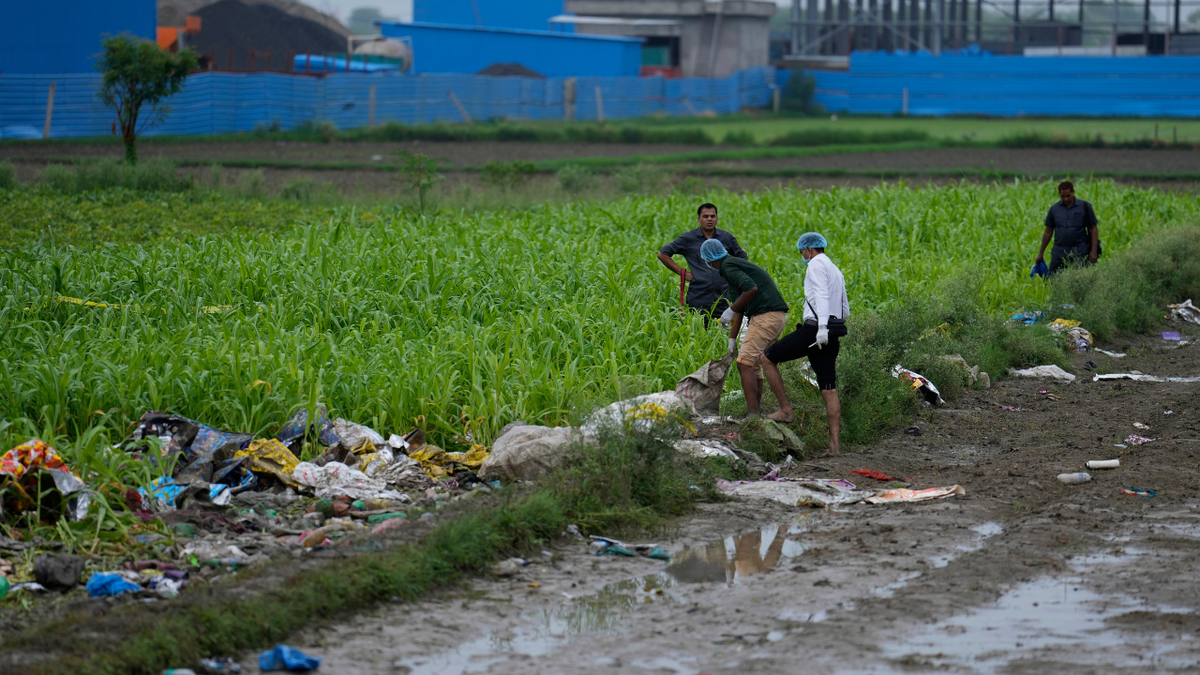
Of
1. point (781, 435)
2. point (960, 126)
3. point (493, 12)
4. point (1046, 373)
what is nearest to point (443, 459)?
point (781, 435)

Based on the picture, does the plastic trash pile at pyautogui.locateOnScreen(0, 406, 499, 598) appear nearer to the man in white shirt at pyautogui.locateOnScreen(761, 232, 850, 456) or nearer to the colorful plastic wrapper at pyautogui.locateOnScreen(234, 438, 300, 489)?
the colorful plastic wrapper at pyautogui.locateOnScreen(234, 438, 300, 489)

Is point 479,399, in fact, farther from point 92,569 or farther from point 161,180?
point 161,180

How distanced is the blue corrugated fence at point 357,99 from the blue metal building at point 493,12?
11891 mm

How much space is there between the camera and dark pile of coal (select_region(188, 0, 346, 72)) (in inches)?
2269

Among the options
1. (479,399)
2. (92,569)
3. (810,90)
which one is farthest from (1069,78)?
(92,569)

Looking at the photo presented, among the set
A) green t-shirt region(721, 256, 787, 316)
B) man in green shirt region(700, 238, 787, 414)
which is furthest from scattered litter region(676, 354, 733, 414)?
green t-shirt region(721, 256, 787, 316)

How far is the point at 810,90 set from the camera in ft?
179

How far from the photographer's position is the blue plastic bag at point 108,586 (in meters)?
5.10

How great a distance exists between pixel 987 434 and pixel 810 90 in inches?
1897

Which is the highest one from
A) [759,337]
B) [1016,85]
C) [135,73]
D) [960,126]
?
[1016,85]

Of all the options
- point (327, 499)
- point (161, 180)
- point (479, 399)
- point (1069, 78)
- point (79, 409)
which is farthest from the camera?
point (1069, 78)

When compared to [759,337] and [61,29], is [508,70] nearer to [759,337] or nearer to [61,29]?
[61,29]

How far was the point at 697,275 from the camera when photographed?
34.8 ft

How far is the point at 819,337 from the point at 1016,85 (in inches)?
1886
